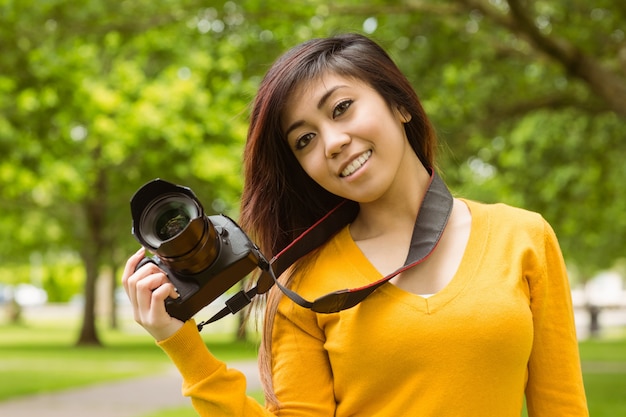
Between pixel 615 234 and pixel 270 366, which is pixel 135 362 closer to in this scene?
pixel 615 234

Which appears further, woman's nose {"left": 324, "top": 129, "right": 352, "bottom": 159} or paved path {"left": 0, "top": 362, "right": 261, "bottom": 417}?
paved path {"left": 0, "top": 362, "right": 261, "bottom": 417}

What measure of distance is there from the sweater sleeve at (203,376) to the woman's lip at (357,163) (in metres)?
0.51

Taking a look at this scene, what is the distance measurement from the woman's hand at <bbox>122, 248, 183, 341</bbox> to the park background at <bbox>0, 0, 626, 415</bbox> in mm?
2444

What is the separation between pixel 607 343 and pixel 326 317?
75.7 feet

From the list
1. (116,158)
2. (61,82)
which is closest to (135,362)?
(116,158)

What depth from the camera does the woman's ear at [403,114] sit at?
2266mm

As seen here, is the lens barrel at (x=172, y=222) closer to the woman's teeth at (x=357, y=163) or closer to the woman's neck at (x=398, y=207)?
the woman's teeth at (x=357, y=163)

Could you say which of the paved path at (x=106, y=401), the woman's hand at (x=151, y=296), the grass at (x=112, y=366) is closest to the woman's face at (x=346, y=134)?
the woman's hand at (x=151, y=296)

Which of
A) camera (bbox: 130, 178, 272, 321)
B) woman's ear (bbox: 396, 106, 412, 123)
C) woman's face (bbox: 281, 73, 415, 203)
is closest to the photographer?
camera (bbox: 130, 178, 272, 321)

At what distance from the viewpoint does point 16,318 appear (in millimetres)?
40969

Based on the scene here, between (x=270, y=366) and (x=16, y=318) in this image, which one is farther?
(x=16, y=318)

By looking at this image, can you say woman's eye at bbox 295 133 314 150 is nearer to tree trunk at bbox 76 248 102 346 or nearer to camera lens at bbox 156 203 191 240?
camera lens at bbox 156 203 191 240

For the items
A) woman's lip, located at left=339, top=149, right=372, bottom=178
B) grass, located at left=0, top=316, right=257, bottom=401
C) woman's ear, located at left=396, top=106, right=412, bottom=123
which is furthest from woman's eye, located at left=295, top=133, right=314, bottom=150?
grass, located at left=0, top=316, right=257, bottom=401

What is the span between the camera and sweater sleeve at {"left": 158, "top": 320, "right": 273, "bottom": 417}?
1992 mm
